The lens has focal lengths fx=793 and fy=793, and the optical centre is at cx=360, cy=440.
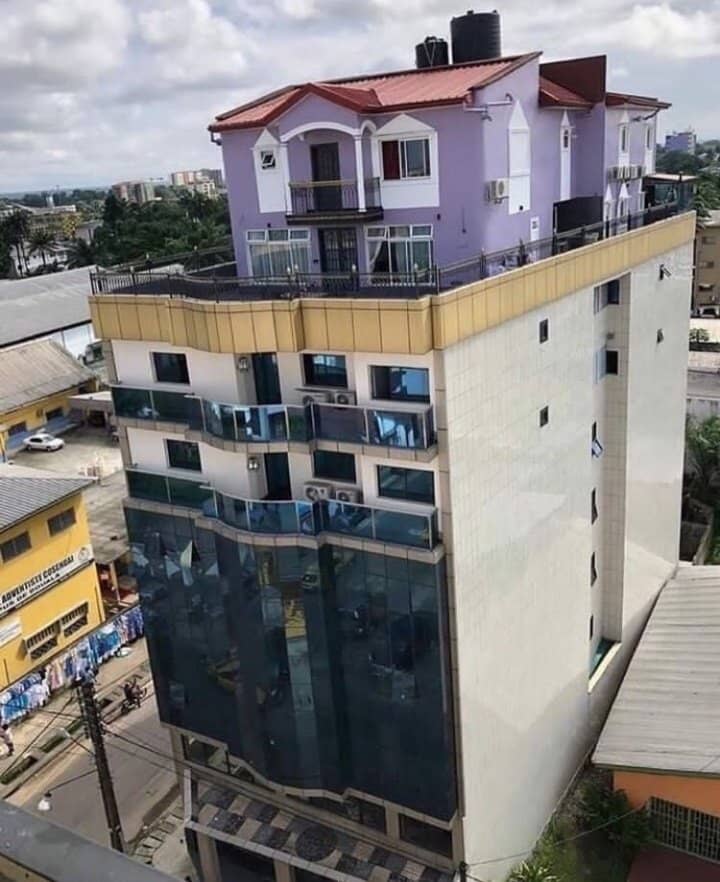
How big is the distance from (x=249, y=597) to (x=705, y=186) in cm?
6832

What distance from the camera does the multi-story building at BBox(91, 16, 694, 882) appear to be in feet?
50.0

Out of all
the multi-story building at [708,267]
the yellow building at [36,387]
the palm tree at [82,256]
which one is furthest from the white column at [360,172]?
the palm tree at [82,256]

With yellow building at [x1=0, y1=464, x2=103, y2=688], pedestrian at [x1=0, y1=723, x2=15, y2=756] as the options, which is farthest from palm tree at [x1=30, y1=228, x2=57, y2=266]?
pedestrian at [x1=0, y1=723, x2=15, y2=756]

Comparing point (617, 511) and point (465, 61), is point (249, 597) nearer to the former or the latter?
point (617, 511)

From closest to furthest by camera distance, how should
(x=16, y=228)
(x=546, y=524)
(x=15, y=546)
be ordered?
(x=546, y=524)
(x=15, y=546)
(x=16, y=228)

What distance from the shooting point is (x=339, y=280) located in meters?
16.4

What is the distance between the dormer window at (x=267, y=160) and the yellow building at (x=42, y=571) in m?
15.5

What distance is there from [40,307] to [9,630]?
3869cm

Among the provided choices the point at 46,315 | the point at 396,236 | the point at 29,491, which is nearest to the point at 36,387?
the point at 46,315

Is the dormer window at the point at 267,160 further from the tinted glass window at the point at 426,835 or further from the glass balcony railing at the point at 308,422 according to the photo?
the tinted glass window at the point at 426,835

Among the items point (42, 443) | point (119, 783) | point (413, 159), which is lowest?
point (119, 783)

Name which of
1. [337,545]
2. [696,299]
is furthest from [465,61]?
[696,299]

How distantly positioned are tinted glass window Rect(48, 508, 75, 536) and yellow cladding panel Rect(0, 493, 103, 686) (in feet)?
0.39

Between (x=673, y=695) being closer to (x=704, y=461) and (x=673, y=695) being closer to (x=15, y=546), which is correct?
(x=704, y=461)
